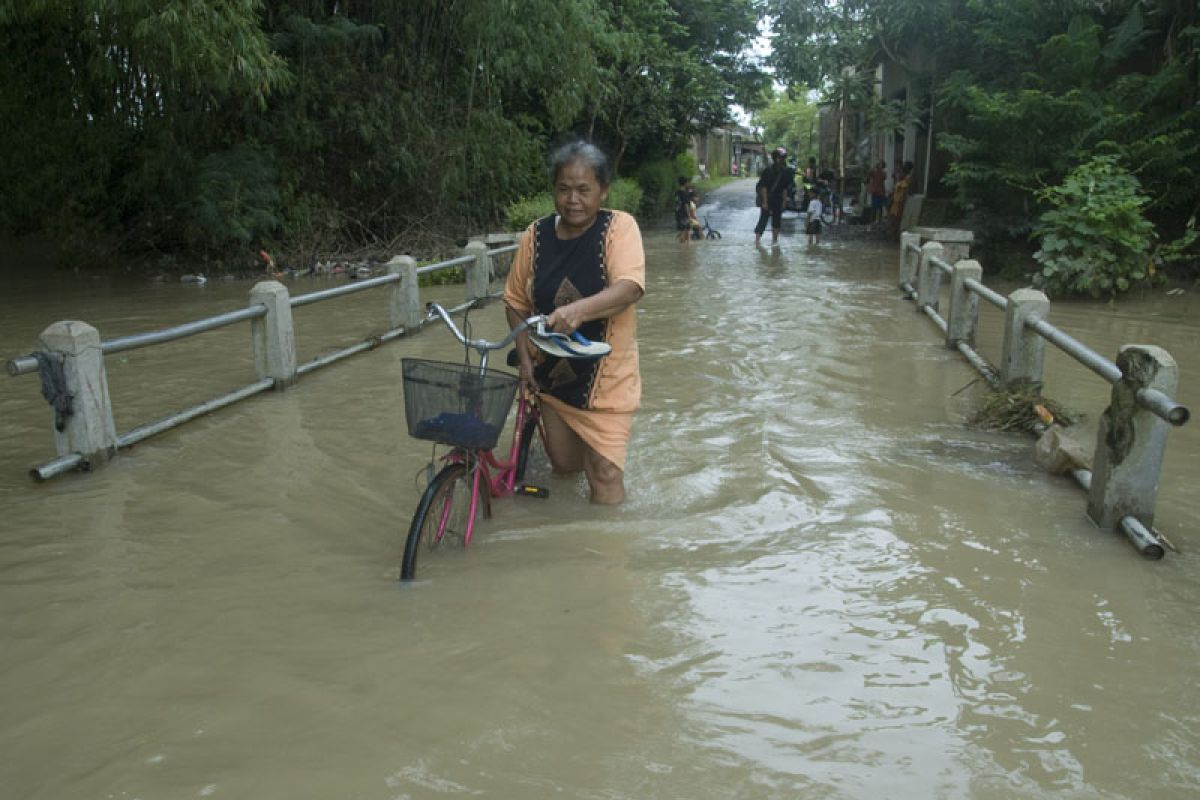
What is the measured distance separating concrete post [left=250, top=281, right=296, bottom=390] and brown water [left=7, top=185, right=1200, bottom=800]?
1.89ft

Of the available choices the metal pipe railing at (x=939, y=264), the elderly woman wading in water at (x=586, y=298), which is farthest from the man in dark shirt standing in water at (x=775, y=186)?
the elderly woman wading in water at (x=586, y=298)

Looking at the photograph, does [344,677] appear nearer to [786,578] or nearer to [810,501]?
[786,578]

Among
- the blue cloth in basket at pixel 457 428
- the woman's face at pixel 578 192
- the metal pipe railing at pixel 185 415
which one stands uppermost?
the woman's face at pixel 578 192

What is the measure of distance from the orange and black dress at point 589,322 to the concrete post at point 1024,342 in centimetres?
334

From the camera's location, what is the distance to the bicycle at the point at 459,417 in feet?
11.9

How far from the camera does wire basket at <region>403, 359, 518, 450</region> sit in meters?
3.60

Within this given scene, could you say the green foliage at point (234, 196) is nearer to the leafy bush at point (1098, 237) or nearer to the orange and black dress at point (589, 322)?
the leafy bush at point (1098, 237)

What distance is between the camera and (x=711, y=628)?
3.62 m

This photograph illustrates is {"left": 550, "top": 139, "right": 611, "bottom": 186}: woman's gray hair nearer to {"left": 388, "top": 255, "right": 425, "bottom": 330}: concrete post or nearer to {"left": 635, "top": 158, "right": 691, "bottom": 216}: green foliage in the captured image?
{"left": 388, "top": 255, "right": 425, "bottom": 330}: concrete post

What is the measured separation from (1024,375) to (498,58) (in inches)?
455

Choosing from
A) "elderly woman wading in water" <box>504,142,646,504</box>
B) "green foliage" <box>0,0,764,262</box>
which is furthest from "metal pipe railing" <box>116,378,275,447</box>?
"green foliage" <box>0,0,764,262</box>

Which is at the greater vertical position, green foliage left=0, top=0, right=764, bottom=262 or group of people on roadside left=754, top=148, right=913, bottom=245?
green foliage left=0, top=0, right=764, bottom=262

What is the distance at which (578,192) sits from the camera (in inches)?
164

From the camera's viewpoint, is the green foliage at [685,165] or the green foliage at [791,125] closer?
the green foliage at [685,165]
